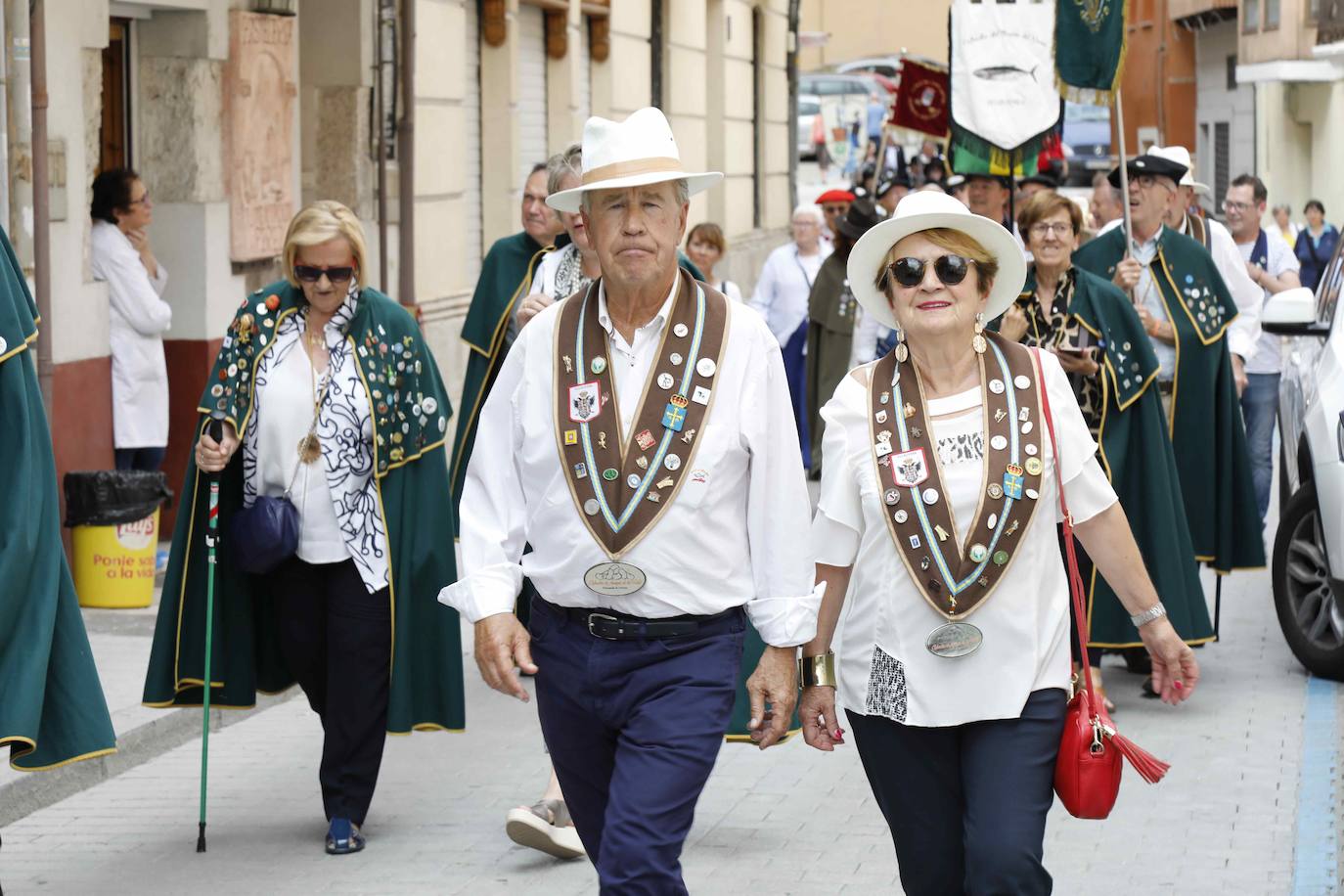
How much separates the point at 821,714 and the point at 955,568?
17.0 inches

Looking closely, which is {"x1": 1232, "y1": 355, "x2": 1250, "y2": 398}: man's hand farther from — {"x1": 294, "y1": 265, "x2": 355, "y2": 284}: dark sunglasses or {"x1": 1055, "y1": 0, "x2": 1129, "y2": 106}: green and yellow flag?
{"x1": 294, "y1": 265, "x2": 355, "y2": 284}: dark sunglasses

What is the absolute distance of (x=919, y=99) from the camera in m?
19.2

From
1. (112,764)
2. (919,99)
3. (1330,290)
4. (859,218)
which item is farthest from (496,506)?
(919,99)

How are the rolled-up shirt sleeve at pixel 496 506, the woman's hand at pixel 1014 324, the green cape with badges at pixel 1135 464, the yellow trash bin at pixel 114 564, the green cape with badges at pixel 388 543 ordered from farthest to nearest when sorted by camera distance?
1. the yellow trash bin at pixel 114 564
2. the green cape with badges at pixel 1135 464
3. the woman's hand at pixel 1014 324
4. the green cape with badges at pixel 388 543
5. the rolled-up shirt sleeve at pixel 496 506

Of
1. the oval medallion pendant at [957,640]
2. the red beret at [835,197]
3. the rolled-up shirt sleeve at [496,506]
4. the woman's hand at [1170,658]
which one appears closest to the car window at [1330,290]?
the woman's hand at [1170,658]

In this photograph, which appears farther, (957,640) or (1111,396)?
(1111,396)

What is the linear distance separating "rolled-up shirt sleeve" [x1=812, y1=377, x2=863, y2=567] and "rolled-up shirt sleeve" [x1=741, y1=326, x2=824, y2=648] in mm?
56

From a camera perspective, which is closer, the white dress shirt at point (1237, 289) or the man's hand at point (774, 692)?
the man's hand at point (774, 692)

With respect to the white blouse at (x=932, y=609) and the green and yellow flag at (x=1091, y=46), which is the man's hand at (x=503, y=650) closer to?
the white blouse at (x=932, y=609)

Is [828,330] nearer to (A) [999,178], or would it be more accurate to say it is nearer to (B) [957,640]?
(A) [999,178]

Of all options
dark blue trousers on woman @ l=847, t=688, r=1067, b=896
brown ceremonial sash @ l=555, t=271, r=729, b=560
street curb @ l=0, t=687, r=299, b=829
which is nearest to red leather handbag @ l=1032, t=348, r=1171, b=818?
dark blue trousers on woman @ l=847, t=688, r=1067, b=896

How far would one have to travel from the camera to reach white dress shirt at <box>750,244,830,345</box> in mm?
16750

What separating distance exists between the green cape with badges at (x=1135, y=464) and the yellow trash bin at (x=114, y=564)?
174 inches

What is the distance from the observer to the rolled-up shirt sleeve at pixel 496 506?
16.0ft
